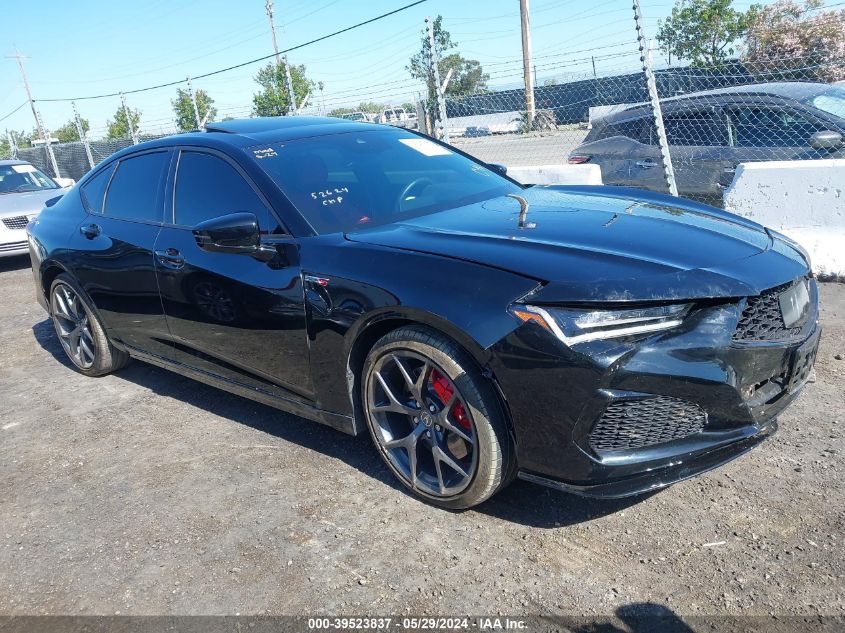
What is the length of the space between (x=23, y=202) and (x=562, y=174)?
7833mm

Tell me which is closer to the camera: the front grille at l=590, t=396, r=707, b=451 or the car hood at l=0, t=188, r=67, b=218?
the front grille at l=590, t=396, r=707, b=451

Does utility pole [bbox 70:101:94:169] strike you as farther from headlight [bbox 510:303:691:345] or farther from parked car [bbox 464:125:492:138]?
headlight [bbox 510:303:691:345]

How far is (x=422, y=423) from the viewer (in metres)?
2.96

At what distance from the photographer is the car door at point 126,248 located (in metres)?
4.12

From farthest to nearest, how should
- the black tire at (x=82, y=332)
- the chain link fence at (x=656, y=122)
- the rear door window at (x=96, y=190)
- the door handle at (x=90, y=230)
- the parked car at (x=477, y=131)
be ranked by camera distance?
the parked car at (x=477, y=131) → the chain link fence at (x=656, y=122) → the black tire at (x=82, y=332) → the rear door window at (x=96, y=190) → the door handle at (x=90, y=230)

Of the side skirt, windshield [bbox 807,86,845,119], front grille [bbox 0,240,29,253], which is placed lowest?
the side skirt

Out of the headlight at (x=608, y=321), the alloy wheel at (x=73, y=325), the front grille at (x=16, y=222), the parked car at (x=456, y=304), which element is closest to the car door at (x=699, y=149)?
the parked car at (x=456, y=304)

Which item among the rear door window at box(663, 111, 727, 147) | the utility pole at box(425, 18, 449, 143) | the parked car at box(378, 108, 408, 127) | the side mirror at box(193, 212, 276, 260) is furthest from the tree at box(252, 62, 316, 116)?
the side mirror at box(193, 212, 276, 260)

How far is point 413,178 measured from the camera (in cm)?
380

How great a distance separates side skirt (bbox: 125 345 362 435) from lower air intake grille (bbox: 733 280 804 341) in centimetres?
164

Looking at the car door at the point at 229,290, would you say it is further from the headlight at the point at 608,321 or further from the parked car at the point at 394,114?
the parked car at the point at 394,114

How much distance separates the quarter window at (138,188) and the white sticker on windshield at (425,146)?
4.57 ft

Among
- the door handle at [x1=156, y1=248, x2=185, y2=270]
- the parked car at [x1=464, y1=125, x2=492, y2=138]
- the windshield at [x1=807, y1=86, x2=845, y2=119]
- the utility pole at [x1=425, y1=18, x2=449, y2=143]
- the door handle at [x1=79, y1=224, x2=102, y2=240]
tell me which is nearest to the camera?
the door handle at [x1=156, y1=248, x2=185, y2=270]

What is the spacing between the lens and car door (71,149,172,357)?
412 cm
